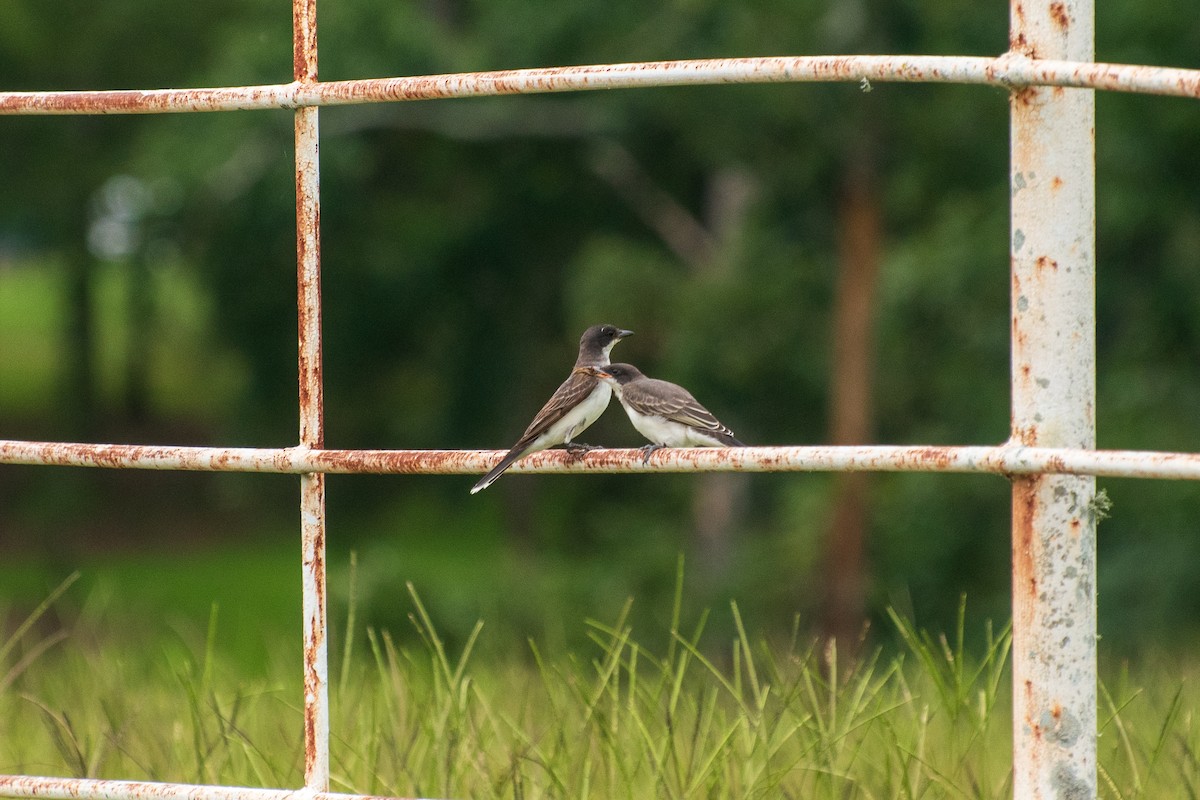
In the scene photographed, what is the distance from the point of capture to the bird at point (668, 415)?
4344 mm

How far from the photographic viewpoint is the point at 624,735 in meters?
3.23

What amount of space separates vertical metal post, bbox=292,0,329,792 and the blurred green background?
8.62 metres

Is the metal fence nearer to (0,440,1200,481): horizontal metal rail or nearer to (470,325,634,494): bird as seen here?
(0,440,1200,481): horizontal metal rail

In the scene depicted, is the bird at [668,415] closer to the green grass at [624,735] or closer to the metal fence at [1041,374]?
the green grass at [624,735]

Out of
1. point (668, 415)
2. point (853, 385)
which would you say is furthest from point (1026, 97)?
point (853, 385)

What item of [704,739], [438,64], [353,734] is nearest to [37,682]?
[353,734]

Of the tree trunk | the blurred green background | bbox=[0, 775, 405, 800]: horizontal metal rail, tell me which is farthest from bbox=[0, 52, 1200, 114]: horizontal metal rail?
the tree trunk

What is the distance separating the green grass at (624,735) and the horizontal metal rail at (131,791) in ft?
1.35

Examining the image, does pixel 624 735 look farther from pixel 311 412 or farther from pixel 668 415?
pixel 668 415

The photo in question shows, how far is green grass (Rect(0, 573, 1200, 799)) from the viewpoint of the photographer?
2906 millimetres

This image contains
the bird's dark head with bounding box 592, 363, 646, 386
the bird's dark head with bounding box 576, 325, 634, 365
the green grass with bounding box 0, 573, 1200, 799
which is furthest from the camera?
the bird's dark head with bounding box 576, 325, 634, 365

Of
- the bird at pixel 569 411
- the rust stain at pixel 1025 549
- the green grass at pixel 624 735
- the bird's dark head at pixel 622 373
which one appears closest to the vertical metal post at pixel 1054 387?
the rust stain at pixel 1025 549

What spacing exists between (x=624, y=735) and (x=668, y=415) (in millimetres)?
1325

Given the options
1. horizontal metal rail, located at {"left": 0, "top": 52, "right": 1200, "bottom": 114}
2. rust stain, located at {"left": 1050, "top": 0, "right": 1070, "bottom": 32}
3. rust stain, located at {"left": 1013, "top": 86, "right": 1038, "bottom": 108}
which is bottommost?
rust stain, located at {"left": 1013, "top": 86, "right": 1038, "bottom": 108}
